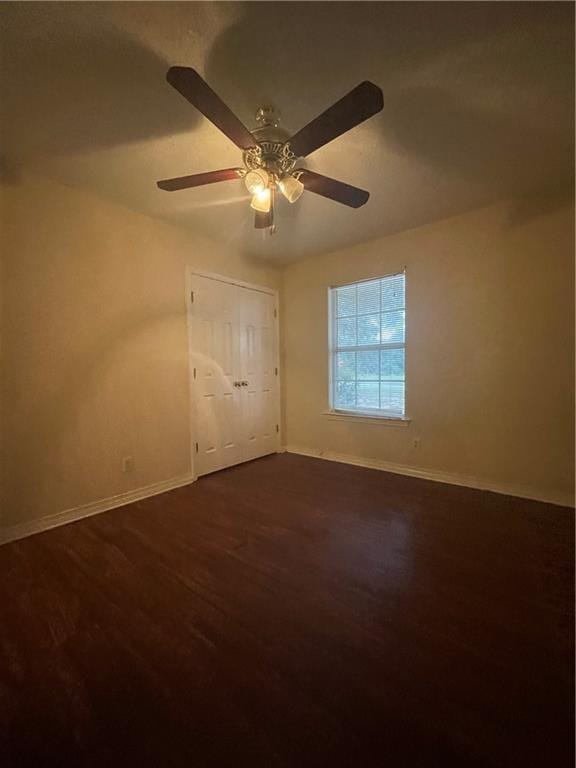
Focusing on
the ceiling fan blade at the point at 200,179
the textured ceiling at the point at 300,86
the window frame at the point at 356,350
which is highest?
the textured ceiling at the point at 300,86

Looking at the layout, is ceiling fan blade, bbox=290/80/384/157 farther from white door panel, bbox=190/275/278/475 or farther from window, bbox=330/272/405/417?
window, bbox=330/272/405/417

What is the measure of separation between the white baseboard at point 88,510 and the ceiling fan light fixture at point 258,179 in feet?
8.13

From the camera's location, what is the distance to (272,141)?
5.17ft

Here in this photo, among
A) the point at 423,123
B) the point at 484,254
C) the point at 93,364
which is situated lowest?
the point at 93,364

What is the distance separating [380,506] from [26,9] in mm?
3188

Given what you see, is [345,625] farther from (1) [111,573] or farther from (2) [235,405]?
(2) [235,405]

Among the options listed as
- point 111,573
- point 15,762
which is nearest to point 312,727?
point 15,762

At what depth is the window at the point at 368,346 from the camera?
3.28m

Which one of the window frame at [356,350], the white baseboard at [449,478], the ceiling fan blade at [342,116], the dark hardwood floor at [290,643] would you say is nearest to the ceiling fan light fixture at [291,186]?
the ceiling fan blade at [342,116]

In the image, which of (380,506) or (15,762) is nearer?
(15,762)

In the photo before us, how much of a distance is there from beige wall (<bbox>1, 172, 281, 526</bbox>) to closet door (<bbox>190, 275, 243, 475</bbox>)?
154 mm

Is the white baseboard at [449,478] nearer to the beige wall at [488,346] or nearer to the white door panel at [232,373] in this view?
the beige wall at [488,346]

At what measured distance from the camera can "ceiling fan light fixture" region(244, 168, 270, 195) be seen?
5.36ft

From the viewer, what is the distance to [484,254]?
2.73m
